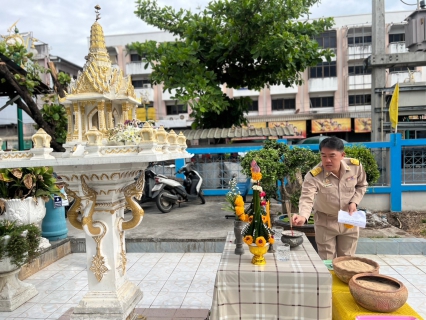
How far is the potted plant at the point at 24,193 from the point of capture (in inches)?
183

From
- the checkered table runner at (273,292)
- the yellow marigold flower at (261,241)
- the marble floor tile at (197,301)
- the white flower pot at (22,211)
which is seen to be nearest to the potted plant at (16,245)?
the white flower pot at (22,211)

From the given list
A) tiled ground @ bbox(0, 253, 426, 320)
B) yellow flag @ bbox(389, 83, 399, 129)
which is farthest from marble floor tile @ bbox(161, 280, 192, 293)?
yellow flag @ bbox(389, 83, 399, 129)

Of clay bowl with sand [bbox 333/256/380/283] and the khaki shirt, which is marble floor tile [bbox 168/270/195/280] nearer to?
the khaki shirt

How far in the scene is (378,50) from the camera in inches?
345

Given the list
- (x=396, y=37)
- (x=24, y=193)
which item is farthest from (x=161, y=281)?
(x=396, y=37)

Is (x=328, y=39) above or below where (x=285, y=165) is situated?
above

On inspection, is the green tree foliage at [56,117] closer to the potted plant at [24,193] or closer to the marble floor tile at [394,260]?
the potted plant at [24,193]

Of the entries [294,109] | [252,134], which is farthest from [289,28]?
[294,109]

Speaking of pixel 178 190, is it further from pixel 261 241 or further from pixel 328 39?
pixel 328 39

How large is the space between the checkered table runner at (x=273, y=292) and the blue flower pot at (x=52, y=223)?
434cm

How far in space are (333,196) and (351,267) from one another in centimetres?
75

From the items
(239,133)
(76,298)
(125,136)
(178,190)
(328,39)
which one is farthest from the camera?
(328,39)

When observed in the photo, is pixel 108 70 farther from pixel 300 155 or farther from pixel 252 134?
pixel 252 134

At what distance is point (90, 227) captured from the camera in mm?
3012
